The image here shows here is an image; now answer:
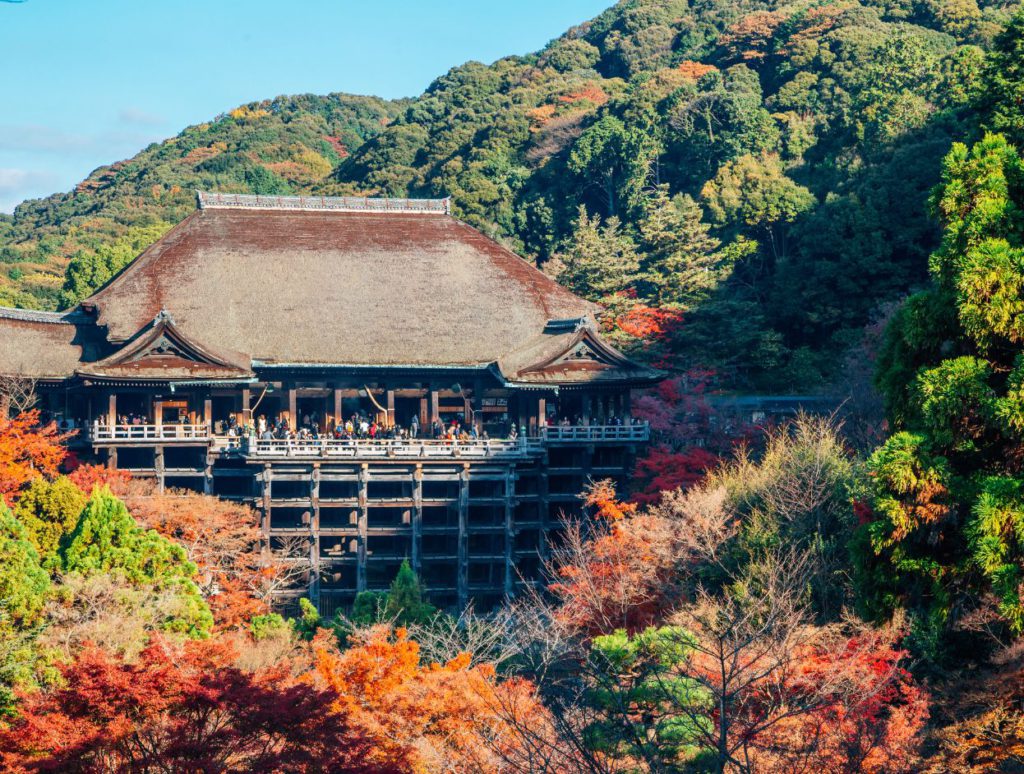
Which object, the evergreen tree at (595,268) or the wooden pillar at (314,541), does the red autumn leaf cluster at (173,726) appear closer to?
the wooden pillar at (314,541)

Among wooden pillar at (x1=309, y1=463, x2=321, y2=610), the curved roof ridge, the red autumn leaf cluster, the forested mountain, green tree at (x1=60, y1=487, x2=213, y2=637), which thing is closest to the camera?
the red autumn leaf cluster

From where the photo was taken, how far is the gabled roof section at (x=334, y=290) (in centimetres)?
4047

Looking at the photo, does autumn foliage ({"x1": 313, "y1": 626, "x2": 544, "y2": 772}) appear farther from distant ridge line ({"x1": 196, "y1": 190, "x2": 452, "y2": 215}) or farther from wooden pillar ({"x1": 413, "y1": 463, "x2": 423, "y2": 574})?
distant ridge line ({"x1": 196, "y1": 190, "x2": 452, "y2": 215})

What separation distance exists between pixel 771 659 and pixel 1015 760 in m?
4.58

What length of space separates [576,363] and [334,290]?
Result: 363 inches

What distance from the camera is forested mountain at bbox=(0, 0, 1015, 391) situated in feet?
159

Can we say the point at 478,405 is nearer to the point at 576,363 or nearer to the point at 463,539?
the point at 576,363

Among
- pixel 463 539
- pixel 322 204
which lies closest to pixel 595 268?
pixel 322 204

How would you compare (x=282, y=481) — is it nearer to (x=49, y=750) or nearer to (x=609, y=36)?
(x=49, y=750)

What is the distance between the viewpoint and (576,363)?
130 ft

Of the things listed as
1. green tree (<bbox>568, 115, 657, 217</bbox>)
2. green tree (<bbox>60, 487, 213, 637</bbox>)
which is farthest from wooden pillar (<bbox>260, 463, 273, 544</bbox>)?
green tree (<bbox>568, 115, 657, 217</bbox>)

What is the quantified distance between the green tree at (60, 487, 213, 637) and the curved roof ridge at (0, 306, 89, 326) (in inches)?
563

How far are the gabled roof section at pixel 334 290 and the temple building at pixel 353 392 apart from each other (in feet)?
0.27

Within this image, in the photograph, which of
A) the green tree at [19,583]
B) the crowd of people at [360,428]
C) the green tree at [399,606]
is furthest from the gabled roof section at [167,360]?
the green tree at [19,583]
